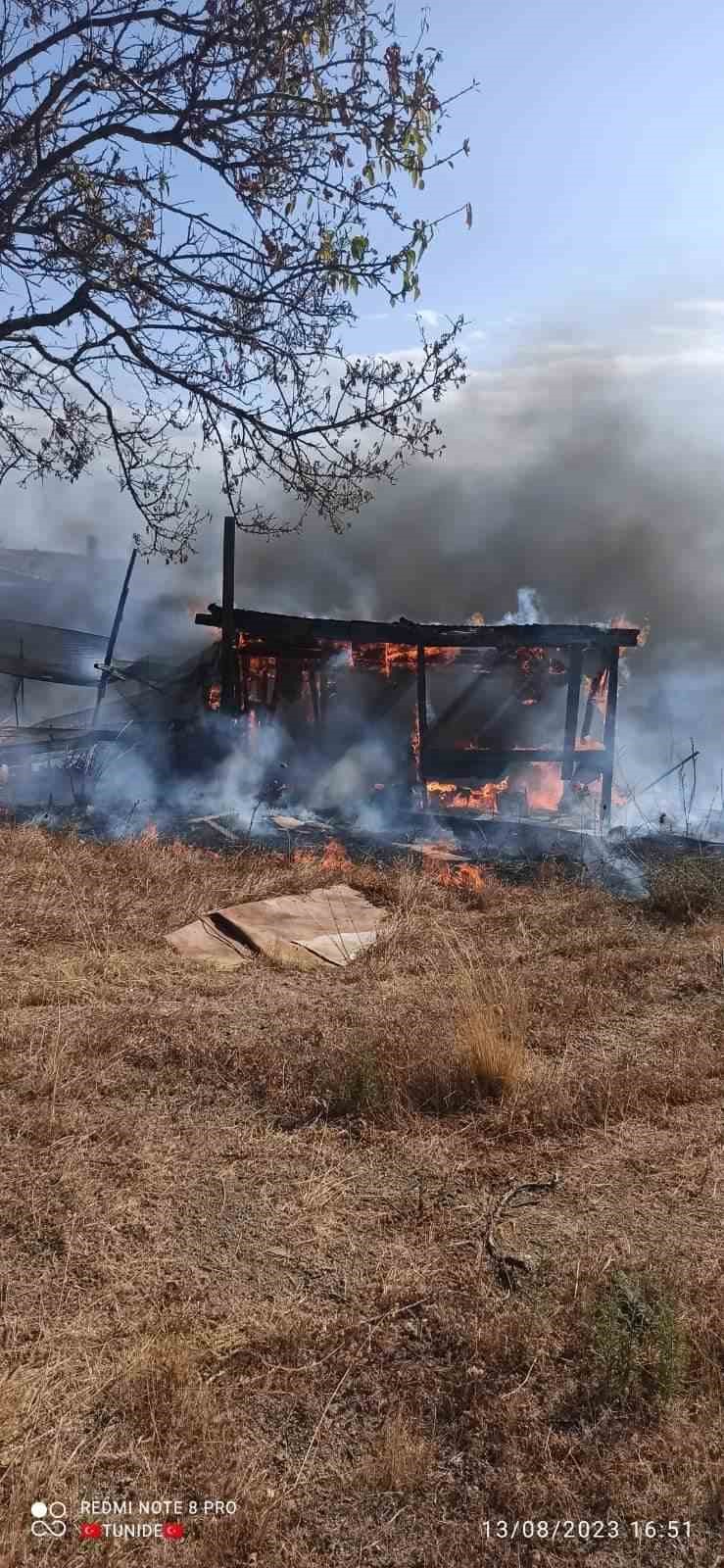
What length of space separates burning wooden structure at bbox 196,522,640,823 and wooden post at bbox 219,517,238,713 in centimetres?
2

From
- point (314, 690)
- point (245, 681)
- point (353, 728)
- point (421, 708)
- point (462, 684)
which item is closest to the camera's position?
point (421, 708)


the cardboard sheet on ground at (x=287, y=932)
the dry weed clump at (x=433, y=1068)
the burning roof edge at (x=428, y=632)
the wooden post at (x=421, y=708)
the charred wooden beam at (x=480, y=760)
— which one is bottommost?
the cardboard sheet on ground at (x=287, y=932)

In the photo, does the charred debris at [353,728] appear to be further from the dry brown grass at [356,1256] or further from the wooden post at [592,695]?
the dry brown grass at [356,1256]

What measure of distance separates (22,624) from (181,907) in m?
10.7

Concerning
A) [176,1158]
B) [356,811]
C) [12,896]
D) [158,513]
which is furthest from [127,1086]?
[356,811]

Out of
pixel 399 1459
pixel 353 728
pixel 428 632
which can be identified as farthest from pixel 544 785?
pixel 399 1459

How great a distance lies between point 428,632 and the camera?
14.6 meters

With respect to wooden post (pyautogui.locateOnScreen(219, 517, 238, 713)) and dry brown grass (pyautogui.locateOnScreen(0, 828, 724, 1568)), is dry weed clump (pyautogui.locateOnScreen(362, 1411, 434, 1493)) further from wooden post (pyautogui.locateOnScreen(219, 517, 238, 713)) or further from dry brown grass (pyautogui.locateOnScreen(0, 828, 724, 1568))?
wooden post (pyautogui.locateOnScreen(219, 517, 238, 713))

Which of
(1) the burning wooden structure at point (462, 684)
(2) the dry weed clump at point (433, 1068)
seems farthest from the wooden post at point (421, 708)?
(2) the dry weed clump at point (433, 1068)

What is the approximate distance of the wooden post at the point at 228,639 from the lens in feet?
47.1
